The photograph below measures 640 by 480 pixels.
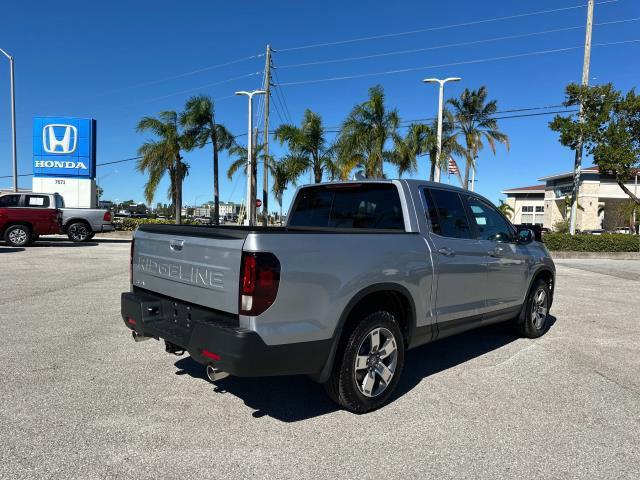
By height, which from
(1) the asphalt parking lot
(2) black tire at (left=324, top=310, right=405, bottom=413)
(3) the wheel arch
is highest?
(3) the wheel arch

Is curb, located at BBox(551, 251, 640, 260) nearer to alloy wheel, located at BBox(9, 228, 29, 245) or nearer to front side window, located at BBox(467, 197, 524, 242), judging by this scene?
front side window, located at BBox(467, 197, 524, 242)

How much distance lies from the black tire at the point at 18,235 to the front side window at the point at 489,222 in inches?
634

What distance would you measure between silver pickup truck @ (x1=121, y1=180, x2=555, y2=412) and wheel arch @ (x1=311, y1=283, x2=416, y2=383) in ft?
0.03

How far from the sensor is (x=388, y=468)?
278 centimetres

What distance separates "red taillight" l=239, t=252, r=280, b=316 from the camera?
2818 millimetres

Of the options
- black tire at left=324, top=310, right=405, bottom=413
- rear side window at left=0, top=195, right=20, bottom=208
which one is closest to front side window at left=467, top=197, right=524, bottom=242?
black tire at left=324, top=310, right=405, bottom=413

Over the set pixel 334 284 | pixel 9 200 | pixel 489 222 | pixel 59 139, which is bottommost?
pixel 334 284

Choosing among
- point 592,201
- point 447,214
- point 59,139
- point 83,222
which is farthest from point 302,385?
point 592,201

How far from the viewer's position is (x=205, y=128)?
30094mm

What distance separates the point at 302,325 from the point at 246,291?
1.45 feet

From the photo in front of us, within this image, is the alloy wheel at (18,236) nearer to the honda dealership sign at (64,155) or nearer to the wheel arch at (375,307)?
the honda dealership sign at (64,155)

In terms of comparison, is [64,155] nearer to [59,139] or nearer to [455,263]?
[59,139]

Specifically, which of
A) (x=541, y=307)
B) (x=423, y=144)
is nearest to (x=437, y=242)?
(x=541, y=307)

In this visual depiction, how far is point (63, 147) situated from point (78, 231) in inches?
286
